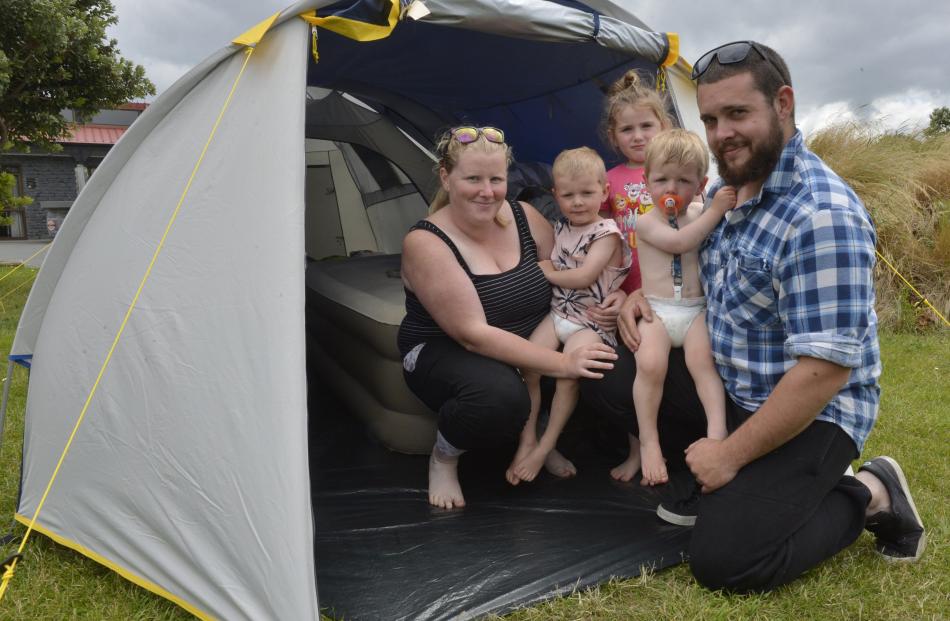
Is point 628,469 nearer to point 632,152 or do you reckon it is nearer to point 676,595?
point 676,595

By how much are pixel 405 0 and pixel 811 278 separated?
53.2 inches

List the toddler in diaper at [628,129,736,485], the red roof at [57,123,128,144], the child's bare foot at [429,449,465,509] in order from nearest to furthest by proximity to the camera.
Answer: the toddler in diaper at [628,129,736,485] → the child's bare foot at [429,449,465,509] → the red roof at [57,123,128,144]

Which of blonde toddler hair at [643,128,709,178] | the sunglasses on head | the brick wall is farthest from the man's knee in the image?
the brick wall

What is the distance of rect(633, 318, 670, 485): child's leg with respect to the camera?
2.33 m

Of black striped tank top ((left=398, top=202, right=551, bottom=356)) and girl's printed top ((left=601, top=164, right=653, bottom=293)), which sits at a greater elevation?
girl's printed top ((left=601, top=164, right=653, bottom=293))

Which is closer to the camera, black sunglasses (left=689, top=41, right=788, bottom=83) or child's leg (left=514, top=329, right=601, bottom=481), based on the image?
black sunglasses (left=689, top=41, right=788, bottom=83)

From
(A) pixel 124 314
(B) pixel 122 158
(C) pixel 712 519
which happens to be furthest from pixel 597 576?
(B) pixel 122 158

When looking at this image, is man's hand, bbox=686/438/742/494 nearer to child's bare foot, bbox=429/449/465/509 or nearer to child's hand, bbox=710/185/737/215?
child's hand, bbox=710/185/737/215

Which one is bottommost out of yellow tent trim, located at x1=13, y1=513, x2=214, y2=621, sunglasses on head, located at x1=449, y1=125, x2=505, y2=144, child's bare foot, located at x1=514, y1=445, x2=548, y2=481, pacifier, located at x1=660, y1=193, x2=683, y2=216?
yellow tent trim, located at x1=13, y1=513, x2=214, y2=621

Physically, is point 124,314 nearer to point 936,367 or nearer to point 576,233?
point 576,233

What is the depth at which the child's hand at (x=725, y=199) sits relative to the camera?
2.15 meters

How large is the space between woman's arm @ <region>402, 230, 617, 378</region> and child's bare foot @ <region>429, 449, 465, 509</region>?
441 millimetres

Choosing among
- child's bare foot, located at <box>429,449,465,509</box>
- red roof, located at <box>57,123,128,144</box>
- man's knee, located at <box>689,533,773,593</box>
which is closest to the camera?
man's knee, located at <box>689,533,773,593</box>

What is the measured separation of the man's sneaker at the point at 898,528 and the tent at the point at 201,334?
162cm
